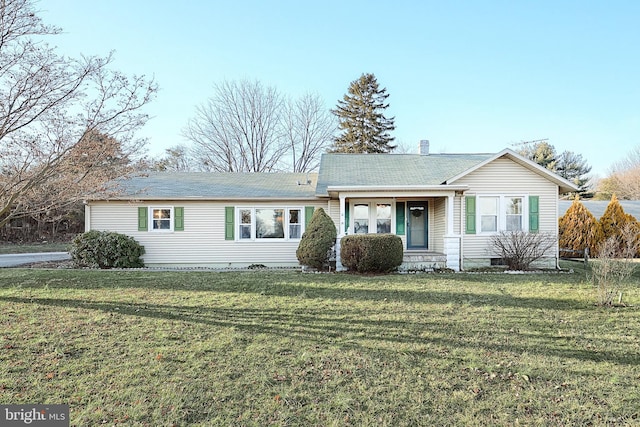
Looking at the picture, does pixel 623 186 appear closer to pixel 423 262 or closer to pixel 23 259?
pixel 423 262

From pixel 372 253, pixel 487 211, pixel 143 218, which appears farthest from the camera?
pixel 143 218

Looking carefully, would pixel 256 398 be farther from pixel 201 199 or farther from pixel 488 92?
pixel 488 92

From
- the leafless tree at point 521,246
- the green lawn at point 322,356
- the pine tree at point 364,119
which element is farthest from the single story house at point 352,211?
the pine tree at point 364,119

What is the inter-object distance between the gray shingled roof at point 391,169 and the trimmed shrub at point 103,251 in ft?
21.8

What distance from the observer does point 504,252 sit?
1216cm

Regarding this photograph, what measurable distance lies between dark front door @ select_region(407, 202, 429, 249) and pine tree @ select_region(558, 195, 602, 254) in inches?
322

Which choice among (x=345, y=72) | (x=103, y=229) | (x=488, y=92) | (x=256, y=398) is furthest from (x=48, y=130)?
(x=345, y=72)

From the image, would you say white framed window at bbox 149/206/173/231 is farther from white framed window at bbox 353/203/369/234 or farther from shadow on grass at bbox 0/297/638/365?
white framed window at bbox 353/203/369/234

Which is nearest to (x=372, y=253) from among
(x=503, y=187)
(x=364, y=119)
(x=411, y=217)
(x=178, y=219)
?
(x=411, y=217)

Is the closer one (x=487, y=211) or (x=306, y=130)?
(x=487, y=211)

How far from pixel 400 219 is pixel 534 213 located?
4382 millimetres

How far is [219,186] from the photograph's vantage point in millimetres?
14602

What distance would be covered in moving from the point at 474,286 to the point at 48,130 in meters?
9.47

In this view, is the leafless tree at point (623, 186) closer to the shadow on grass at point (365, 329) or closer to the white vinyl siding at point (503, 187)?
the white vinyl siding at point (503, 187)
